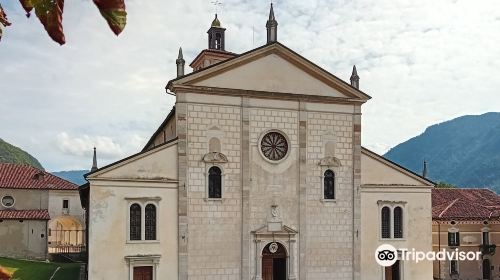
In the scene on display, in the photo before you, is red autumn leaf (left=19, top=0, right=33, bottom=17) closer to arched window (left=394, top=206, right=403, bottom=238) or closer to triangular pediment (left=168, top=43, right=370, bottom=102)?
triangular pediment (left=168, top=43, right=370, bottom=102)

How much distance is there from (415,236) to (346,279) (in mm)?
4130

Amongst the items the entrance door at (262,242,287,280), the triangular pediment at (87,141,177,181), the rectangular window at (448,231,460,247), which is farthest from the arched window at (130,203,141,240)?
the rectangular window at (448,231,460,247)

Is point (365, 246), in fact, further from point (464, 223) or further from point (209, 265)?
point (464, 223)

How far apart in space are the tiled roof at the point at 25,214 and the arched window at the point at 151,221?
17.2m

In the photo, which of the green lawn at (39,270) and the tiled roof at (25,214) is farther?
the tiled roof at (25,214)

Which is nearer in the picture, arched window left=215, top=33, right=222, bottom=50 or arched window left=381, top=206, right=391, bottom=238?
arched window left=381, top=206, right=391, bottom=238

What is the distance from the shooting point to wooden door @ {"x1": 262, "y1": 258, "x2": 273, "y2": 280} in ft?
81.0

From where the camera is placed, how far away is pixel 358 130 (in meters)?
26.4

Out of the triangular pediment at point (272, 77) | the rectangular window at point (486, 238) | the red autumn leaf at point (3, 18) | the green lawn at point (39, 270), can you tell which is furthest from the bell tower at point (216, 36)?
the red autumn leaf at point (3, 18)

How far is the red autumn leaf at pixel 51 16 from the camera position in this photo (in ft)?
5.48

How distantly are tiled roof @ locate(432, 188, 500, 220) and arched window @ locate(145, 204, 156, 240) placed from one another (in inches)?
956

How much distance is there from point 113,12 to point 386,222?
26.4m

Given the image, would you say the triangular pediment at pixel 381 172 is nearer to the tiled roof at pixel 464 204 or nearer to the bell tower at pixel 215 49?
the bell tower at pixel 215 49

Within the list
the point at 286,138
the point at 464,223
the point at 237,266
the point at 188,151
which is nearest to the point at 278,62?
the point at 286,138
